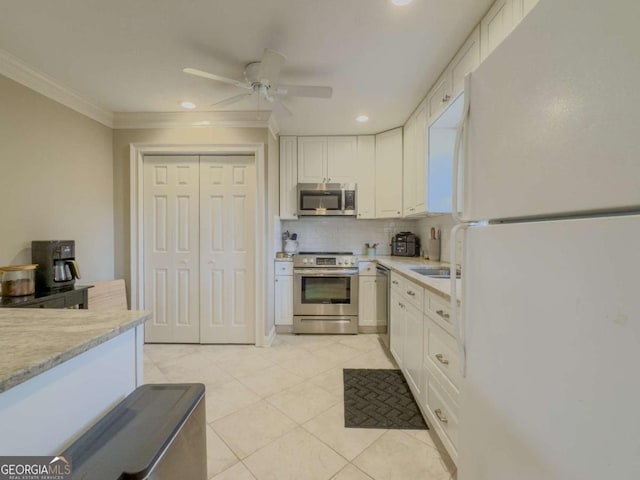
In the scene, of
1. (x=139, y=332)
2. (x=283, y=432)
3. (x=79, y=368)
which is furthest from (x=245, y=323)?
(x=79, y=368)

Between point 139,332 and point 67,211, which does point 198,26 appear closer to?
point 139,332

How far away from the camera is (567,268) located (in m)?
0.56

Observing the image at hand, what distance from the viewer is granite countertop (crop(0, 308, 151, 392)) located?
587 mm

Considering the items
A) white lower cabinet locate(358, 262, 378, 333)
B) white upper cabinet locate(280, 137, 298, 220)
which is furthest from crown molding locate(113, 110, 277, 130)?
white lower cabinet locate(358, 262, 378, 333)

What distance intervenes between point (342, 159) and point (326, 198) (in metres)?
0.56

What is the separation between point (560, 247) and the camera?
0.58 meters

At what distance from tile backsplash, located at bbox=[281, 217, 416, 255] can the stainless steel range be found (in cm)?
58

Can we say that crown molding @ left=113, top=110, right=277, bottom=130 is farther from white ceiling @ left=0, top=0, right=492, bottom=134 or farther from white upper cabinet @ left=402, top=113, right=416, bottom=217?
white upper cabinet @ left=402, top=113, right=416, bottom=217

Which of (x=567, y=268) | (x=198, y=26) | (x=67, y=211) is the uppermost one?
(x=198, y=26)

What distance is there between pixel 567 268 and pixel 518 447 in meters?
0.48

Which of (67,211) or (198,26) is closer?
(198,26)

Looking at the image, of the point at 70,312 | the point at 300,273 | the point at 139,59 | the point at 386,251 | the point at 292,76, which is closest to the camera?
the point at 70,312

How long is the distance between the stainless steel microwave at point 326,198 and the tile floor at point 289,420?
1619 millimetres

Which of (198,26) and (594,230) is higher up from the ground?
(198,26)
